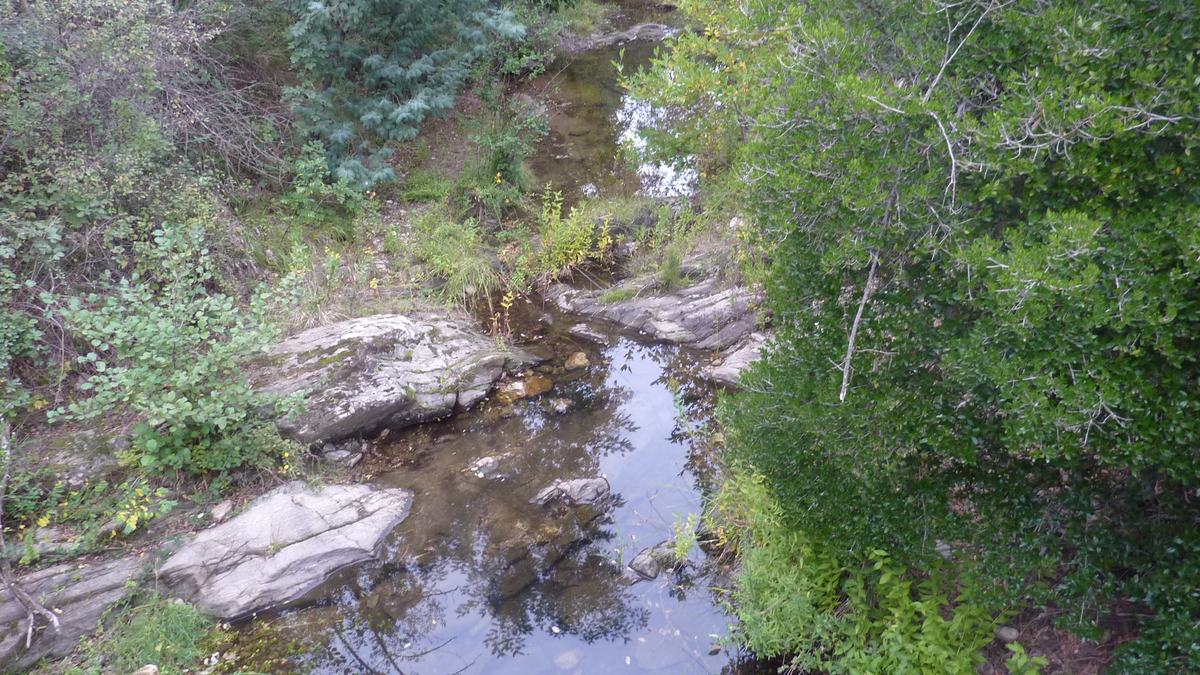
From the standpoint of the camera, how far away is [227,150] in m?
8.36

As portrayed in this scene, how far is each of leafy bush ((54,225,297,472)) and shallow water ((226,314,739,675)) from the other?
1.28 metres

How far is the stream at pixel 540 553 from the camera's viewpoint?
14.9 feet

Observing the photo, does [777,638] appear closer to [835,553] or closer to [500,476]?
[835,553]

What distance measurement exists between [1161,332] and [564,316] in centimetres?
690

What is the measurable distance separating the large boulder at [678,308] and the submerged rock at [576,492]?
99.7 inches

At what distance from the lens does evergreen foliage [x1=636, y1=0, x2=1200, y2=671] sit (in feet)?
7.39

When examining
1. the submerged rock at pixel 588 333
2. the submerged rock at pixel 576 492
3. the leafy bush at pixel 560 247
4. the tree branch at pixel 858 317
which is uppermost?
the tree branch at pixel 858 317

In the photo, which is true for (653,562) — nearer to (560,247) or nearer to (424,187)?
(560,247)

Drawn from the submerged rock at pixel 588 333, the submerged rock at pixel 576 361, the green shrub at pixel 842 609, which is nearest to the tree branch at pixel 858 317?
the green shrub at pixel 842 609

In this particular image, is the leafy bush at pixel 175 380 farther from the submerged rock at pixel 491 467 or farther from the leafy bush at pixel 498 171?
the leafy bush at pixel 498 171

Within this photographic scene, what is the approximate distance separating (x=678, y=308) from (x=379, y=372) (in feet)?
11.5

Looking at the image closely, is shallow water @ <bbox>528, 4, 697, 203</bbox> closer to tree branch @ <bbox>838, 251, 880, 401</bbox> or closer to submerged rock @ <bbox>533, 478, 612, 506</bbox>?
submerged rock @ <bbox>533, 478, 612, 506</bbox>

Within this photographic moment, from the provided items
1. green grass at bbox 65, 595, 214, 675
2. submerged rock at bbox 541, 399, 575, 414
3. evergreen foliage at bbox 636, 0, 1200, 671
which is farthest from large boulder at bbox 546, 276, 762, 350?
green grass at bbox 65, 595, 214, 675

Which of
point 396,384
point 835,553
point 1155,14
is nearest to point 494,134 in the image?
point 396,384
